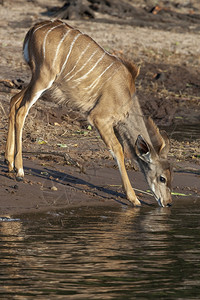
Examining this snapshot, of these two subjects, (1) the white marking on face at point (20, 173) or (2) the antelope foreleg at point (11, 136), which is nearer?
(1) the white marking on face at point (20, 173)

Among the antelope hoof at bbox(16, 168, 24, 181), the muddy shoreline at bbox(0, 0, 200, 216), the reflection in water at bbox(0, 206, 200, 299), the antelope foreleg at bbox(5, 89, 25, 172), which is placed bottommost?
the muddy shoreline at bbox(0, 0, 200, 216)

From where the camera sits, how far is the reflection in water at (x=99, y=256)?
4441mm

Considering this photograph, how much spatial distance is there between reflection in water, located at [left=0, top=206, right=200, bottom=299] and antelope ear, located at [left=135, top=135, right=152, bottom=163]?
103 centimetres

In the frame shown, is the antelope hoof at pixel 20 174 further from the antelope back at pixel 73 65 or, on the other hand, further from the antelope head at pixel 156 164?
the antelope head at pixel 156 164

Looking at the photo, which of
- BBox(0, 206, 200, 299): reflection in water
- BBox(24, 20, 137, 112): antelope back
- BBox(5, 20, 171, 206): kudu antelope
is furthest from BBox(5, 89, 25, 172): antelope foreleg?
BBox(0, 206, 200, 299): reflection in water

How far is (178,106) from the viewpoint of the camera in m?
13.9

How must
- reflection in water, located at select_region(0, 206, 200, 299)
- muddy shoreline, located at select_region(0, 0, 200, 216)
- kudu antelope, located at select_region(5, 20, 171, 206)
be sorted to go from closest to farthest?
reflection in water, located at select_region(0, 206, 200, 299)
muddy shoreline, located at select_region(0, 0, 200, 216)
kudu antelope, located at select_region(5, 20, 171, 206)

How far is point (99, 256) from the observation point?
208 inches

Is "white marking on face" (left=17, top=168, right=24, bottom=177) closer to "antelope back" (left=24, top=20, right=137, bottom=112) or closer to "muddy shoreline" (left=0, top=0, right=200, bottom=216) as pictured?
"muddy shoreline" (left=0, top=0, right=200, bottom=216)

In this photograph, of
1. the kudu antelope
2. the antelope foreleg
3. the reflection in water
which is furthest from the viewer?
the antelope foreleg

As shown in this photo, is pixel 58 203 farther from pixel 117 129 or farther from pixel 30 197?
pixel 117 129

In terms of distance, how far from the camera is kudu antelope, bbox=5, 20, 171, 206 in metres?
8.20

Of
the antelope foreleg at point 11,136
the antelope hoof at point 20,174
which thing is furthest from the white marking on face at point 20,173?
A: the antelope foreleg at point 11,136

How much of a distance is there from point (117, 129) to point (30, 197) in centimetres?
142
